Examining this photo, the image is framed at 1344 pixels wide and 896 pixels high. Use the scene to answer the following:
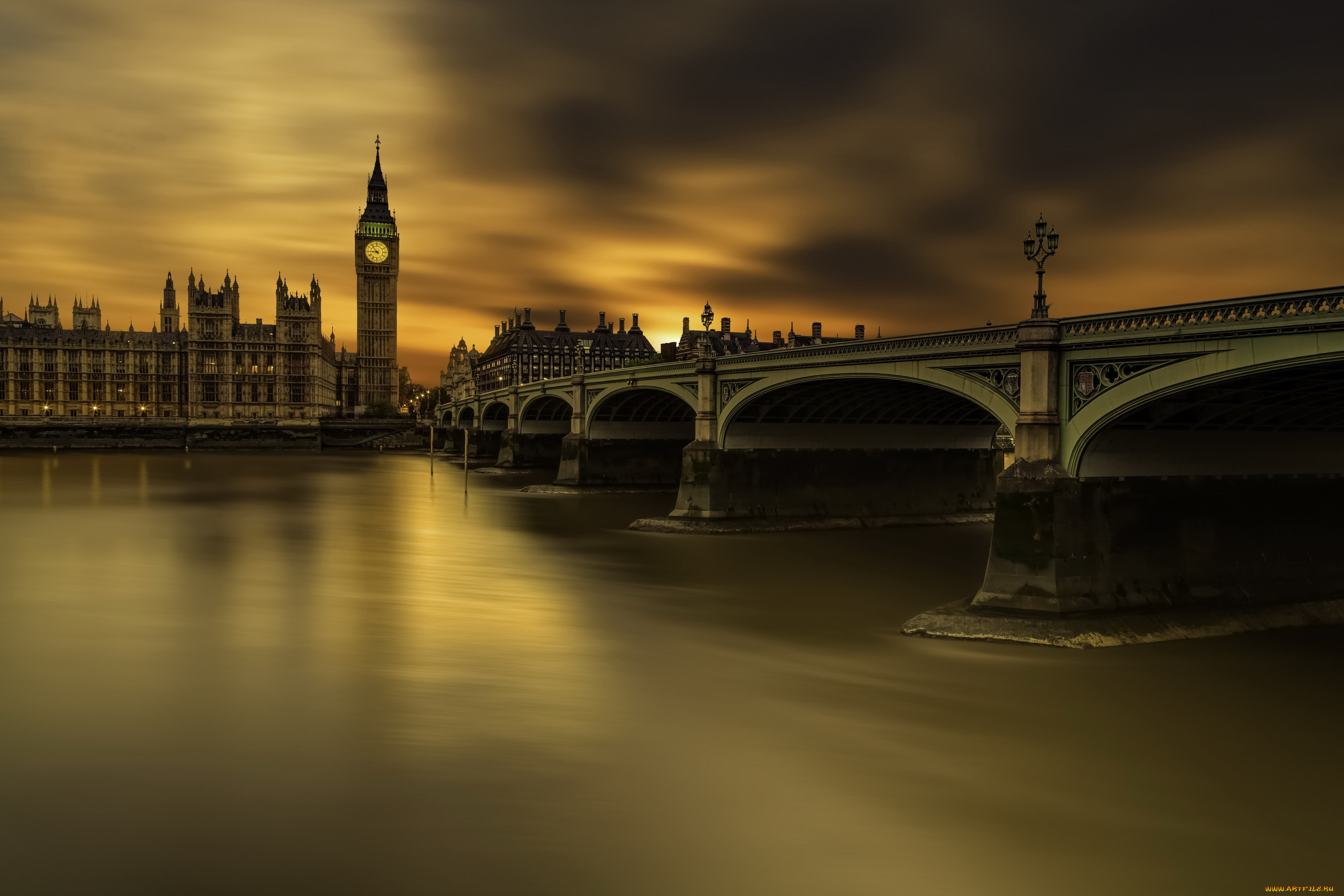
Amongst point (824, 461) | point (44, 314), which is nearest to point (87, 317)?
point (44, 314)

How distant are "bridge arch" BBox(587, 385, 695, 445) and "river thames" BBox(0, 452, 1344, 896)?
29.4 m

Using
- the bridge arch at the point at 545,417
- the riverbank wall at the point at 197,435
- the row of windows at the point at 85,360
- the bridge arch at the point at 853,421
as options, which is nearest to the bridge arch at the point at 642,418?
the bridge arch at the point at 853,421

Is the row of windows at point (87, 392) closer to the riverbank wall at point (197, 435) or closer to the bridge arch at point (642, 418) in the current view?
the riverbank wall at point (197, 435)

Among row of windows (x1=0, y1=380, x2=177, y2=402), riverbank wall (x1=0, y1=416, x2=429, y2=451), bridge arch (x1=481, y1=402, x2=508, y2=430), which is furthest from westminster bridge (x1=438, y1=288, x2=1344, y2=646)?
row of windows (x1=0, y1=380, x2=177, y2=402)

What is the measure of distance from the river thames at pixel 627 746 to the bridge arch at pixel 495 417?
70.1m

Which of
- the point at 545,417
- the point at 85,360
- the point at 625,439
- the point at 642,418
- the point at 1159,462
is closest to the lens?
the point at 1159,462

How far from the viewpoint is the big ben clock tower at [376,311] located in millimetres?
180250

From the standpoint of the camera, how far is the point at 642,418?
56.8 meters

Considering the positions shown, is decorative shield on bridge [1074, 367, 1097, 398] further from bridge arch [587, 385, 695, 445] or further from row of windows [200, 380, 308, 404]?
row of windows [200, 380, 308, 404]

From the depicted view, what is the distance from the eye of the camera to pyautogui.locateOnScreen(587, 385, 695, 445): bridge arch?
53.6 m

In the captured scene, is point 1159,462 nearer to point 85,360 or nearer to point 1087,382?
point 1087,382

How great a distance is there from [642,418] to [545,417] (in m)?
22.0

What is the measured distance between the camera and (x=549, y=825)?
32.3 ft

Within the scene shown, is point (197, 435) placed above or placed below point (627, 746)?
above
